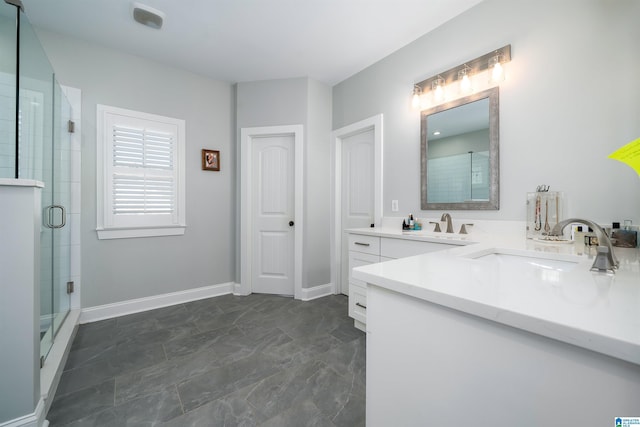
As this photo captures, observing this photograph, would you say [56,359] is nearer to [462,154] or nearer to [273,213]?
[273,213]

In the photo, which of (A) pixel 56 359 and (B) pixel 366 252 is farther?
(B) pixel 366 252

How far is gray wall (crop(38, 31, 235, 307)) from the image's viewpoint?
2420mm

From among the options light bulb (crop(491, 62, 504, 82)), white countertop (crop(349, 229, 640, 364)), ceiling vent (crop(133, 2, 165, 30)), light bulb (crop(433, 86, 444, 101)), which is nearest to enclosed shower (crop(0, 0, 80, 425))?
ceiling vent (crop(133, 2, 165, 30))

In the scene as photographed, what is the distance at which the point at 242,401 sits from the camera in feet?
4.67

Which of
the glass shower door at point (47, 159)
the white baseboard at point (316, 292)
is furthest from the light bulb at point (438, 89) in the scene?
the glass shower door at point (47, 159)

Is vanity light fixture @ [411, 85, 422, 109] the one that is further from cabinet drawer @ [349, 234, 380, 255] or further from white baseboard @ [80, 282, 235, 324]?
white baseboard @ [80, 282, 235, 324]

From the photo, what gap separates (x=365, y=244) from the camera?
7.44ft

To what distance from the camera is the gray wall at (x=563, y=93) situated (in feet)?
4.50

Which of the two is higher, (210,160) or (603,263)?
(210,160)

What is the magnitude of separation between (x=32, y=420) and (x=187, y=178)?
7.39ft

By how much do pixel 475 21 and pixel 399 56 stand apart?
27.7 inches

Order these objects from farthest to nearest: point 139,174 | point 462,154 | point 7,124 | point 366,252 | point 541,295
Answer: point 139,174 < point 366,252 < point 462,154 < point 7,124 < point 541,295

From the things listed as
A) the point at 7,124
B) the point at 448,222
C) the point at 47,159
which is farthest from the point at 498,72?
the point at 47,159

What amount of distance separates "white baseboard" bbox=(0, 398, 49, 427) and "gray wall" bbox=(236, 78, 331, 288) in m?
2.04
